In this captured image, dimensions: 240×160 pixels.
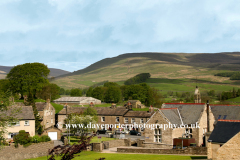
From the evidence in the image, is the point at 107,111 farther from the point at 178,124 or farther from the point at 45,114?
the point at 178,124

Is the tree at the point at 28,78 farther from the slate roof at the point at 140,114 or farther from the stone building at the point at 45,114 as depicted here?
the slate roof at the point at 140,114

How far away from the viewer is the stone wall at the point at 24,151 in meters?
43.2

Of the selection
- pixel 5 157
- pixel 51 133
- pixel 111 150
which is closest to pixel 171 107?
pixel 111 150

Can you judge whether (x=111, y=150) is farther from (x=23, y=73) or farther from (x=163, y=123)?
(x=23, y=73)

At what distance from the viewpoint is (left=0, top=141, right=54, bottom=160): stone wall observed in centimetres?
4325

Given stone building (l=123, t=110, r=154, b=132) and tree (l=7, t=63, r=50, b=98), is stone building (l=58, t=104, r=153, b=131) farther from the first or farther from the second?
tree (l=7, t=63, r=50, b=98)

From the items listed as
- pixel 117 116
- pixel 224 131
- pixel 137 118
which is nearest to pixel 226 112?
pixel 224 131

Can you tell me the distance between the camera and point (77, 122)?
62625mm

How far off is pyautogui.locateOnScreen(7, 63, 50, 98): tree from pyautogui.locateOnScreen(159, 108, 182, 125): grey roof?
57720 mm

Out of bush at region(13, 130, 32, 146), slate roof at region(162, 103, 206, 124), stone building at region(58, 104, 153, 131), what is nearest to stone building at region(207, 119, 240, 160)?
slate roof at region(162, 103, 206, 124)

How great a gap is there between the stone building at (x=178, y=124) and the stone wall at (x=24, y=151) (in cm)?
1796

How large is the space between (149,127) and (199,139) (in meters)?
9.13

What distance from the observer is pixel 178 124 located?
5303 cm

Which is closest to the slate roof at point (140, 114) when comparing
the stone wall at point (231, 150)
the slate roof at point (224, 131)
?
the slate roof at point (224, 131)
